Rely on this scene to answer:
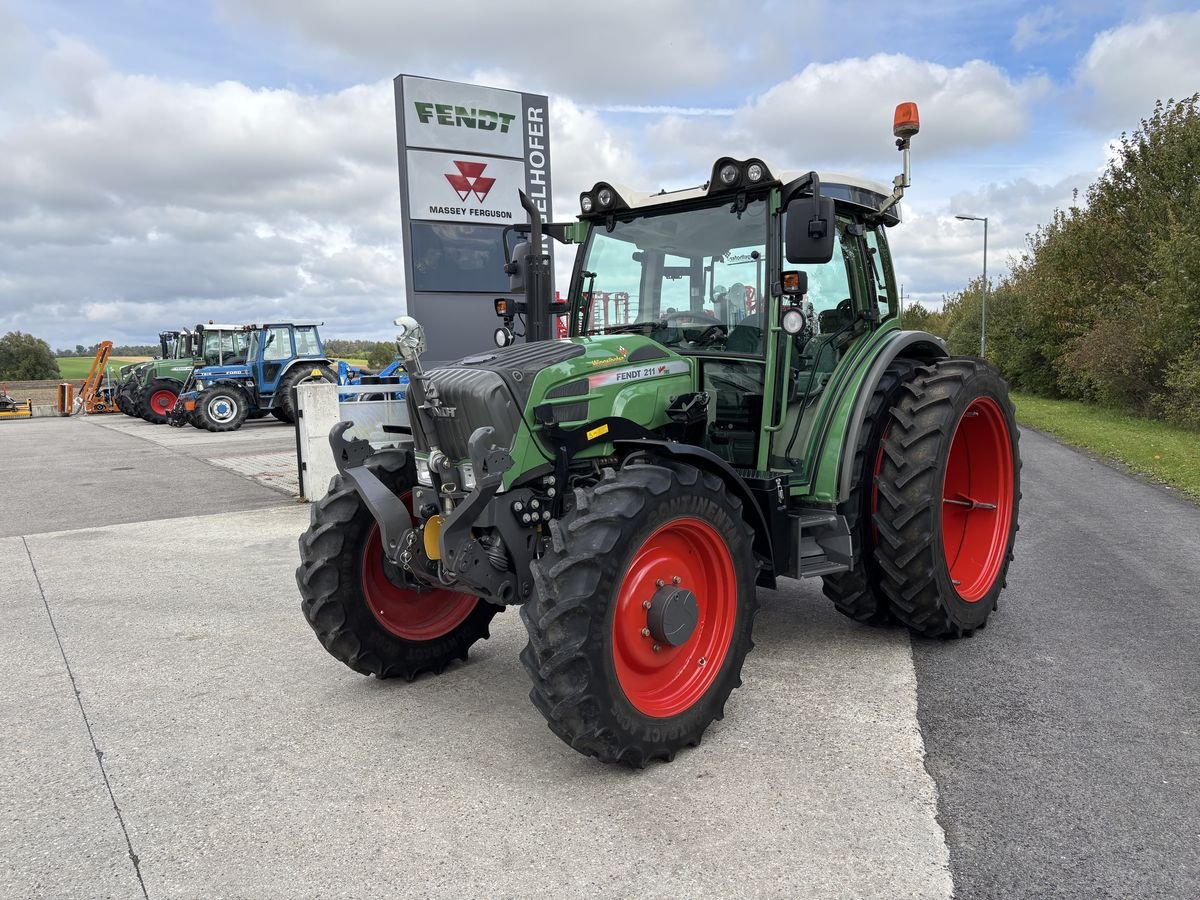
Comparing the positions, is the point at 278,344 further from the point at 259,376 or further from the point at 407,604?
the point at 407,604

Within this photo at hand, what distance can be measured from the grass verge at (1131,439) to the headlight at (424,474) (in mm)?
8944

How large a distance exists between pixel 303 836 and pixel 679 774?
1347 mm

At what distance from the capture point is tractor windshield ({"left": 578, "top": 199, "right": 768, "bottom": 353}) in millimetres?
4293

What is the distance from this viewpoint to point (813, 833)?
2852mm

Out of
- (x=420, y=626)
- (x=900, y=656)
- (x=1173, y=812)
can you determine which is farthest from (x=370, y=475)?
(x=1173, y=812)

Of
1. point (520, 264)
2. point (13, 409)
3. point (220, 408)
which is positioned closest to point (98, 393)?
point (13, 409)

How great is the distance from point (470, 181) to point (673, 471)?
Result: 7772 mm

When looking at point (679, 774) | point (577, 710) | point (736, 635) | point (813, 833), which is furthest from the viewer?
point (736, 635)

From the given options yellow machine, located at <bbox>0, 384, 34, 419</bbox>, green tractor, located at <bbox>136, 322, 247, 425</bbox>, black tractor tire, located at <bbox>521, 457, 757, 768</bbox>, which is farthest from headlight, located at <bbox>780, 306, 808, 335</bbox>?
yellow machine, located at <bbox>0, 384, 34, 419</bbox>

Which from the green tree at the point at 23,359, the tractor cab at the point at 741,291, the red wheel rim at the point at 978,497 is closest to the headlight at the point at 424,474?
the tractor cab at the point at 741,291

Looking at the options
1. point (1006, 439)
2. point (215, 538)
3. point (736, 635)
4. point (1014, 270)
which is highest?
point (1014, 270)

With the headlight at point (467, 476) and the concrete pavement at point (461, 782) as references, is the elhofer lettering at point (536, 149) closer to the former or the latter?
the concrete pavement at point (461, 782)

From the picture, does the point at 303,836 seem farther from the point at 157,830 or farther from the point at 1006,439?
the point at 1006,439

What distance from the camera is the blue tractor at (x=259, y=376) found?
803 inches
